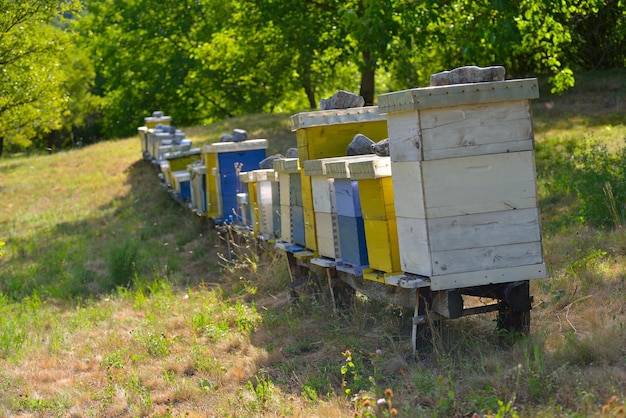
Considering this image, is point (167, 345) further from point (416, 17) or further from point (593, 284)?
point (416, 17)

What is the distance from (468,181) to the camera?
194 inches

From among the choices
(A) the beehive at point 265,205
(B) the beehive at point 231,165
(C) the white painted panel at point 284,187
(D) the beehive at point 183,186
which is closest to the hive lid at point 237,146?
(B) the beehive at point 231,165

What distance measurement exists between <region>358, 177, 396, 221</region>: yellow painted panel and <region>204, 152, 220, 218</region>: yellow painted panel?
5288 millimetres

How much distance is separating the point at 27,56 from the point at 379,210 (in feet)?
42.8

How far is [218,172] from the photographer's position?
1044 centimetres

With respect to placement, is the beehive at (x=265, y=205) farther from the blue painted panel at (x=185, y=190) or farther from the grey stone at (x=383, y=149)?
the blue painted panel at (x=185, y=190)

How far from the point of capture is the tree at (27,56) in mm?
15586

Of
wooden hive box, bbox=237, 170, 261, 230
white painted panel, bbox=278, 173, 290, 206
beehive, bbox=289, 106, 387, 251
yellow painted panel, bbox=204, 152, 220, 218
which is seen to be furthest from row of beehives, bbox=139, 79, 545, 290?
yellow painted panel, bbox=204, 152, 220, 218

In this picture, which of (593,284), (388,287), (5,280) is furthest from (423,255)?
(5,280)

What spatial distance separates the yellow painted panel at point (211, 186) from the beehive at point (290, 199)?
3.07m

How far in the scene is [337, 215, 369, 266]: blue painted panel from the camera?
5.80 meters

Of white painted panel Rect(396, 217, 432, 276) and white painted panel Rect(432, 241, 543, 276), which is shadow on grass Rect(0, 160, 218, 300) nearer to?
white painted panel Rect(396, 217, 432, 276)

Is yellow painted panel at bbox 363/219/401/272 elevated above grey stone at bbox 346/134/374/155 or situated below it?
below

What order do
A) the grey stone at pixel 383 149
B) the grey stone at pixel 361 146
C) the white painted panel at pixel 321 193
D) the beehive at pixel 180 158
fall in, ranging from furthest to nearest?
the beehive at pixel 180 158 → the grey stone at pixel 361 146 → the white painted panel at pixel 321 193 → the grey stone at pixel 383 149
